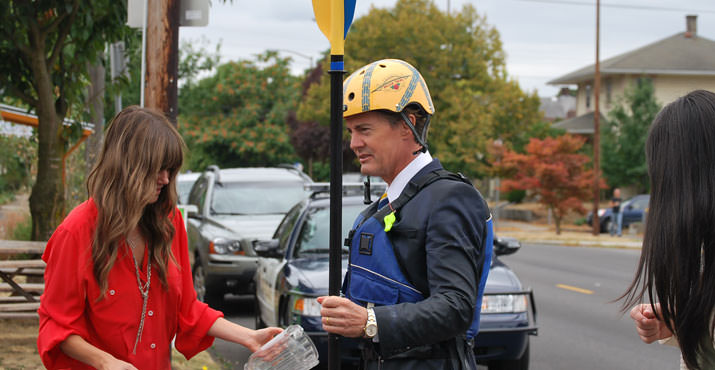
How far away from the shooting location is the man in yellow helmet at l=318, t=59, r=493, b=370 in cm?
265

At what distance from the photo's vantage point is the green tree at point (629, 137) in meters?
40.3

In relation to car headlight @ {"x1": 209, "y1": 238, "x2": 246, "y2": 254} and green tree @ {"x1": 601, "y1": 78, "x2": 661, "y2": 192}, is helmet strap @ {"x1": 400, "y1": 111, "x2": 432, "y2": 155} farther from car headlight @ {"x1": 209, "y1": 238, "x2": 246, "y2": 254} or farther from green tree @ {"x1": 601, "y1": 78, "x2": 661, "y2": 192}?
green tree @ {"x1": 601, "y1": 78, "x2": 661, "y2": 192}

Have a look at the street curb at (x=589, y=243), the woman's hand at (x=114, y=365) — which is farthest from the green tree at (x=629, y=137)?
the woman's hand at (x=114, y=365)

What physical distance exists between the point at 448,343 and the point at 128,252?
1202 mm

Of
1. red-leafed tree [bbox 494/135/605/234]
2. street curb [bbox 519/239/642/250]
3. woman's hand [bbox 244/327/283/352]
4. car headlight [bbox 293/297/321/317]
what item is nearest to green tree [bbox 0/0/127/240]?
car headlight [bbox 293/297/321/317]

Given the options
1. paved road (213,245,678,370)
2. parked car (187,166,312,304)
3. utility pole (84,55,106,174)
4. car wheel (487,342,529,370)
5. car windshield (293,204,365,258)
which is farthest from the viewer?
utility pole (84,55,106,174)

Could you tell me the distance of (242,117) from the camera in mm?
48531

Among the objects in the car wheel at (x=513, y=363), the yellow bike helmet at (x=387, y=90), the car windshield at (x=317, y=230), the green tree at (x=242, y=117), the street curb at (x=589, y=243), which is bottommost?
the street curb at (x=589, y=243)

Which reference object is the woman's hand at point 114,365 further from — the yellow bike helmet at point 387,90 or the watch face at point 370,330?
the yellow bike helmet at point 387,90

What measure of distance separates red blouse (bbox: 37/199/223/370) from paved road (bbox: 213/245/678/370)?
2472mm

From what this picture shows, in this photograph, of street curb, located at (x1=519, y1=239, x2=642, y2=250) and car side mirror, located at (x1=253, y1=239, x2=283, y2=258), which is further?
street curb, located at (x1=519, y1=239, x2=642, y2=250)

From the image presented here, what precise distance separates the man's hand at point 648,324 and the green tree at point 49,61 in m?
6.45

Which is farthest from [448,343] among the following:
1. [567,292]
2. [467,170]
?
[467,170]

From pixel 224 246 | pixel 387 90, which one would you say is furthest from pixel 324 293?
pixel 224 246
